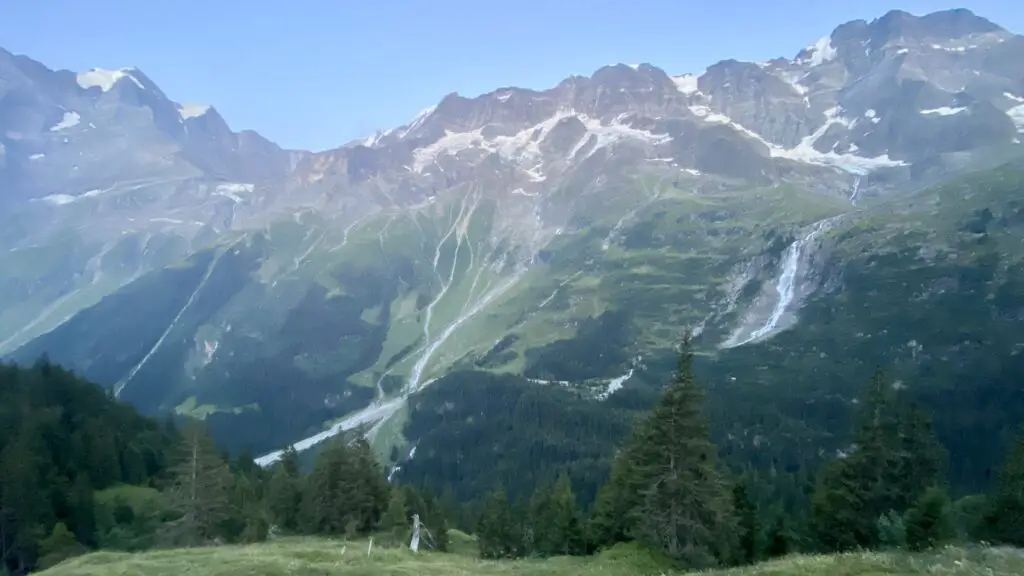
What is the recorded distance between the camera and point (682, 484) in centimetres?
4597

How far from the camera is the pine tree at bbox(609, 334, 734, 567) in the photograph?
4553 cm

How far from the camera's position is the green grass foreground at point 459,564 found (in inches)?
1054

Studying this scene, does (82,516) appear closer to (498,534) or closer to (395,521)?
(395,521)

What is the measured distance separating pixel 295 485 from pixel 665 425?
55146 millimetres

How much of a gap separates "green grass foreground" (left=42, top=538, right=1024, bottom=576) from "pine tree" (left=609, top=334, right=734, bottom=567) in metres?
2.58

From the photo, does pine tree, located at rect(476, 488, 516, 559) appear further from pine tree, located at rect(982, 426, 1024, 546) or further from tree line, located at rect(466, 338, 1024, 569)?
pine tree, located at rect(982, 426, 1024, 546)

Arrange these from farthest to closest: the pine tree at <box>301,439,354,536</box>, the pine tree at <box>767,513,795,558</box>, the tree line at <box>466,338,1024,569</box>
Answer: the pine tree at <box>301,439,354,536</box> → the pine tree at <box>767,513,795,558</box> → the tree line at <box>466,338,1024,569</box>

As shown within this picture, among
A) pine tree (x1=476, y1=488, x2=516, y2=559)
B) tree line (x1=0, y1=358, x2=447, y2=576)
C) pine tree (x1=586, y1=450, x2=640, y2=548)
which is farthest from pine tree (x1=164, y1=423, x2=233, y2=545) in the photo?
pine tree (x1=586, y1=450, x2=640, y2=548)

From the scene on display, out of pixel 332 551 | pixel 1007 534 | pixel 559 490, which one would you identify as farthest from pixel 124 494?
pixel 1007 534

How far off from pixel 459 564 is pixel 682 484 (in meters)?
16.2

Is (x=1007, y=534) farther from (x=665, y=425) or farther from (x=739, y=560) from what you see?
(x=665, y=425)

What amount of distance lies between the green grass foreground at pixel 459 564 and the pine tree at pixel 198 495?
22.2 metres

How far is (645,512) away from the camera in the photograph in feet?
153

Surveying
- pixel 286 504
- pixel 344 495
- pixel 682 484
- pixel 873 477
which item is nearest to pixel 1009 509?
pixel 873 477
